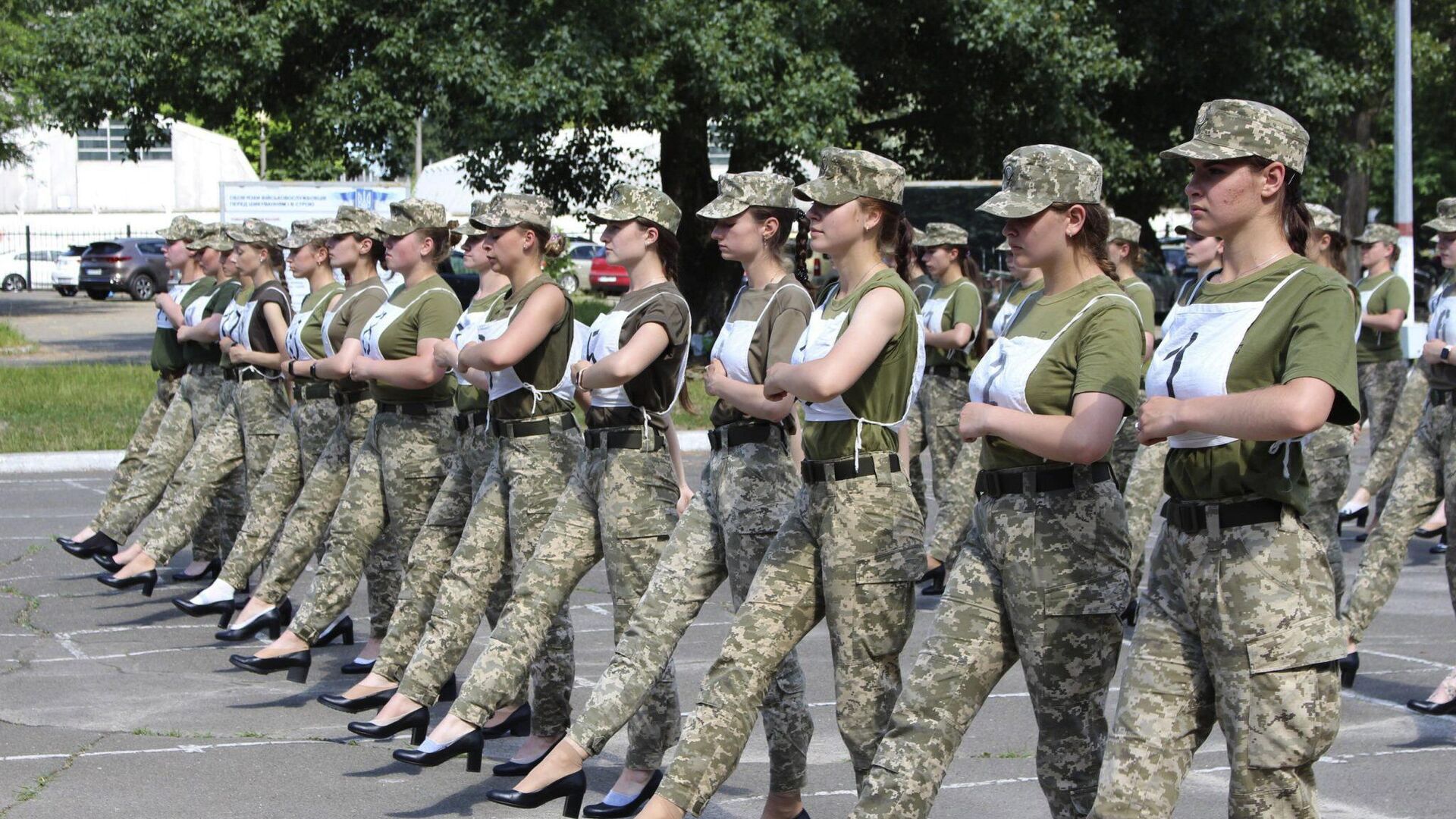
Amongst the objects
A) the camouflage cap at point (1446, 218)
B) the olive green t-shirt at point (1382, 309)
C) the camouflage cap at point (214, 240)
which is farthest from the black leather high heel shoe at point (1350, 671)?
the camouflage cap at point (214, 240)

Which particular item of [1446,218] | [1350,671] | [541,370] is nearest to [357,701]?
[541,370]

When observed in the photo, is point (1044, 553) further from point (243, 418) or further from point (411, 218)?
point (243, 418)

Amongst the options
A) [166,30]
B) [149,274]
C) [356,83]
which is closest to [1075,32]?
[356,83]

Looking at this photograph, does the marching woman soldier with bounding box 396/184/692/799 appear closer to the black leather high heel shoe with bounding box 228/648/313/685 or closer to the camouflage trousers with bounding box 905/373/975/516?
the black leather high heel shoe with bounding box 228/648/313/685

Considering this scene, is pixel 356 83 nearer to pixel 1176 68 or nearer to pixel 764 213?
pixel 1176 68

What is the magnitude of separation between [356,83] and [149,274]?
26.0 m

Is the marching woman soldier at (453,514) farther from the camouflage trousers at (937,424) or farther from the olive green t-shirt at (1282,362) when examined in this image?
the camouflage trousers at (937,424)

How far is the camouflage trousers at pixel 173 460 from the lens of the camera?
10539 mm

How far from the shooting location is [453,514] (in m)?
7.04

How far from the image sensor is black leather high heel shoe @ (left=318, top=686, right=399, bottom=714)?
675cm

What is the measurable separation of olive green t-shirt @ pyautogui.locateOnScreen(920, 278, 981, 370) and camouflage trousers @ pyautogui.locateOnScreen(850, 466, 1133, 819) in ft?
20.9

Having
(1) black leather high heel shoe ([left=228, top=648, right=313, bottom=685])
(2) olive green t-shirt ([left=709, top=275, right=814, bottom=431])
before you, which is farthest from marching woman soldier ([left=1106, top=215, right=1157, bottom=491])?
(1) black leather high heel shoe ([left=228, top=648, right=313, bottom=685])

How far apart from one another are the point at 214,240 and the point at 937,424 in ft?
15.2

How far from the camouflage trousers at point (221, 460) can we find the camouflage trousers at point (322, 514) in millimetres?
1481
